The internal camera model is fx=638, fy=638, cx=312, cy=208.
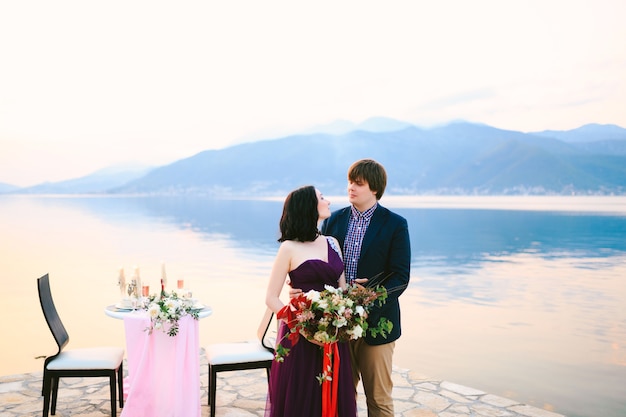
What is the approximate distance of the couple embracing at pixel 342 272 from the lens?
123 inches

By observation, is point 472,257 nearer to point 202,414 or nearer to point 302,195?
point 202,414

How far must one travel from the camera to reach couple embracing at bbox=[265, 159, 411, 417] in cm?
313

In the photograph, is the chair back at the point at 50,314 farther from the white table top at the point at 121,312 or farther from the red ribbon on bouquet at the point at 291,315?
the red ribbon on bouquet at the point at 291,315

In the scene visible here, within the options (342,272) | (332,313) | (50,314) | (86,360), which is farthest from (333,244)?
(50,314)

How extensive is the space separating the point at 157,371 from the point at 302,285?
1423 mm

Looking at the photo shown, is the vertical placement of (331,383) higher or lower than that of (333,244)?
lower

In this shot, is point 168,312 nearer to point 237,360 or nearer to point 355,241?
point 237,360

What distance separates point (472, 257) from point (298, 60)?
49.8m

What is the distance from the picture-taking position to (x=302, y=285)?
3.18 metres

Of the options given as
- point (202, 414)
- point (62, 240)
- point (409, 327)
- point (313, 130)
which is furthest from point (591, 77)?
point (313, 130)

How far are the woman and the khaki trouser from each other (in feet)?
0.89

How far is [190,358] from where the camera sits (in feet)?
13.4

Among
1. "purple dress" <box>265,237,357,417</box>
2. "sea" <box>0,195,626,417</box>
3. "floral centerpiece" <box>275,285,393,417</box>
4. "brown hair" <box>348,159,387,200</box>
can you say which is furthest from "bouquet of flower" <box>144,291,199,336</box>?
"brown hair" <box>348,159,387,200</box>

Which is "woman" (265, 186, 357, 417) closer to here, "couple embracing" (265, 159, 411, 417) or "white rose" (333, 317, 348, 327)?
"couple embracing" (265, 159, 411, 417)
